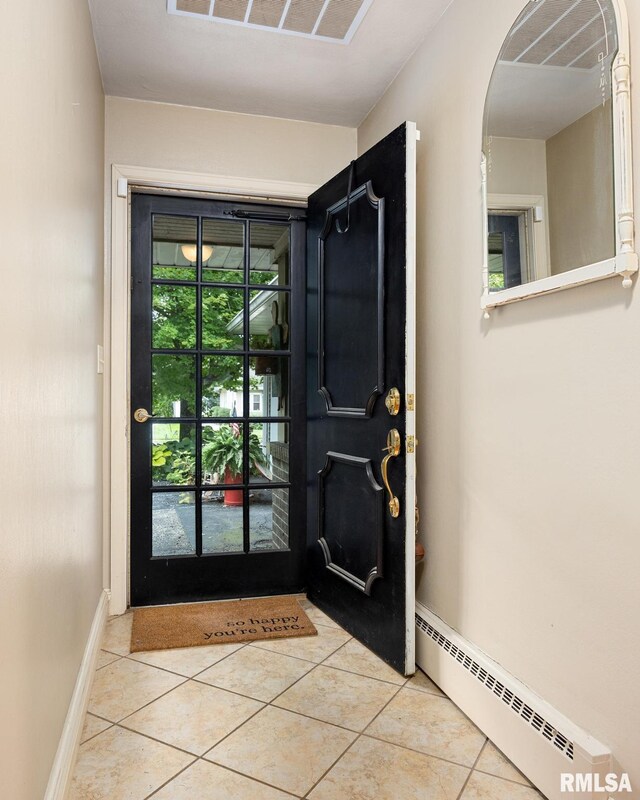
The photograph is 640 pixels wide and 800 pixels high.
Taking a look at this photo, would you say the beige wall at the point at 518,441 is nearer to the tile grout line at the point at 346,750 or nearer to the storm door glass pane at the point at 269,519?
the tile grout line at the point at 346,750

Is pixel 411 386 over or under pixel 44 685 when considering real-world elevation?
over

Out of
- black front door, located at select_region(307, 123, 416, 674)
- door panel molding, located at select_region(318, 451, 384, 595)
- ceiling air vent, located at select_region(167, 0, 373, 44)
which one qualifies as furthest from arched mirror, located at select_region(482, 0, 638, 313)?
door panel molding, located at select_region(318, 451, 384, 595)

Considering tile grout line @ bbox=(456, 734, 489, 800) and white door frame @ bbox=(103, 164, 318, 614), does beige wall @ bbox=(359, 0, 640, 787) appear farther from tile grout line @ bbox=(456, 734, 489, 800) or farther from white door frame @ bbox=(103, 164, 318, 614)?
white door frame @ bbox=(103, 164, 318, 614)

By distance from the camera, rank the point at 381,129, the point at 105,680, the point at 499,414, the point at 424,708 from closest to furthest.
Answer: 1. the point at 499,414
2. the point at 424,708
3. the point at 105,680
4. the point at 381,129

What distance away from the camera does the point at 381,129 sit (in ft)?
9.34

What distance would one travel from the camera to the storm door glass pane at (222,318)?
117 inches

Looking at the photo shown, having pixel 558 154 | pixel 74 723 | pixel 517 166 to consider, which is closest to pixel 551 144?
pixel 558 154

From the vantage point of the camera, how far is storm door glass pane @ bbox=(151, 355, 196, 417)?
294cm

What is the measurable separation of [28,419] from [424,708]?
1.59 meters

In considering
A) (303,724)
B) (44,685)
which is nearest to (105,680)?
(303,724)

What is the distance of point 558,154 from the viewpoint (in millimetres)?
1527

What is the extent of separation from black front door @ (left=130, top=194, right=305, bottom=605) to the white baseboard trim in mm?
628

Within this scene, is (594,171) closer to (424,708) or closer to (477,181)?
(477,181)

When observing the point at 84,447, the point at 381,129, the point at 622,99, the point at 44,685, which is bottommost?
the point at 44,685
